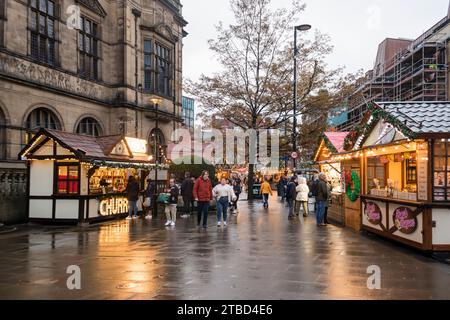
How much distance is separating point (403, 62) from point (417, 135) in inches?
1347

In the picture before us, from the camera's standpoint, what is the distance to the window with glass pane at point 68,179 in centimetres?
1579

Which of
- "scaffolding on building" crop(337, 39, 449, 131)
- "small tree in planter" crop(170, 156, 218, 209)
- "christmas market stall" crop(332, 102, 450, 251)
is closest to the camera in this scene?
"christmas market stall" crop(332, 102, 450, 251)

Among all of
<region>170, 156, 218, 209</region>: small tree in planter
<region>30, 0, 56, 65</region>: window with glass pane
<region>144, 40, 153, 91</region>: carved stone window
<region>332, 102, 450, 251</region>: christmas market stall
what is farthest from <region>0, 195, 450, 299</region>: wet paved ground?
<region>144, 40, 153, 91</region>: carved stone window

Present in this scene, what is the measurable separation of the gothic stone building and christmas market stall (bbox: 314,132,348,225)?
755cm

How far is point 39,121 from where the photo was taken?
62.8 feet

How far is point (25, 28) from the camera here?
59.1 feet

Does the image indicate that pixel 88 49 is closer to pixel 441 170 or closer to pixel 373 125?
pixel 373 125

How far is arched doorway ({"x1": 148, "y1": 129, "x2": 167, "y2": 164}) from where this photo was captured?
27828mm

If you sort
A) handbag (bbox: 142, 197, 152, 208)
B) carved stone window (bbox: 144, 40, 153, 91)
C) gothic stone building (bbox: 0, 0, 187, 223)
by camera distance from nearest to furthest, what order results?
gothic stone building (bbox: 0, 0, 187, 223)
handbag (bbox: 142, 197, 152, 208)
carved stone window (bbox: 144, 40, 153, 91)

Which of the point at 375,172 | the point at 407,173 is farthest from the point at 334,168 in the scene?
the point at 407,173

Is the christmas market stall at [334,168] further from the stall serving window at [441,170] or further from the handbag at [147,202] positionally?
the handbag at [147,202]

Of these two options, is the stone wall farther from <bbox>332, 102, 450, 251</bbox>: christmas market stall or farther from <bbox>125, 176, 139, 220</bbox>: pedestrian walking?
<bbox>332, 102, 450, 251</bbox>: christmas market stall

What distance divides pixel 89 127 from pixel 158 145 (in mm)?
6062
